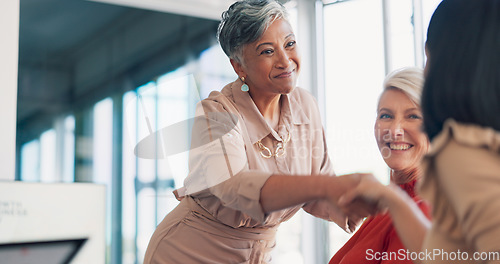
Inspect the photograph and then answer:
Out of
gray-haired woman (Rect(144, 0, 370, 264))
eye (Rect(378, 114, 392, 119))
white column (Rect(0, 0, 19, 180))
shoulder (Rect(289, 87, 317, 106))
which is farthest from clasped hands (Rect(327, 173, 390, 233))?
white column (Rect(0, 0, 19, 180))

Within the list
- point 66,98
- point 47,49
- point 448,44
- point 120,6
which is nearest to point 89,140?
point 66,98

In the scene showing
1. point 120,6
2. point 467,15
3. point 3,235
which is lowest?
point 3,235

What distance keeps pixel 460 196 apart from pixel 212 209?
3.50 feet

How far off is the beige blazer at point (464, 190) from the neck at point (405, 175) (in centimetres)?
77

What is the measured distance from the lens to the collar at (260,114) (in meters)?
1.72

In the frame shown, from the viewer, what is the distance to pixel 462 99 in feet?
2.58

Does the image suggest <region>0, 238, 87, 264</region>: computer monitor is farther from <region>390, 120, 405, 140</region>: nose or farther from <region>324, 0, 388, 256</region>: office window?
<region>324, 0, 388, 256</region>: office window

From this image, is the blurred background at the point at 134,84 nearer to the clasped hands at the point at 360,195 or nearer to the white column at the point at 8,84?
the white column at the point at 8,84

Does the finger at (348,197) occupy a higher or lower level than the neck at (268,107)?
lower

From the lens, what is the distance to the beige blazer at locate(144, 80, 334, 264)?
161cm

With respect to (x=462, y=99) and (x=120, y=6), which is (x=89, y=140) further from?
(x=462, y=99)

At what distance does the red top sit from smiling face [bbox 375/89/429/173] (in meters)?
0.07

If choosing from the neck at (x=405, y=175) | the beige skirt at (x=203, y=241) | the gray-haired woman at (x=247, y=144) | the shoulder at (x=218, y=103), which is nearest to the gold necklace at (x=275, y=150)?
the gray-haired woman at (x=247, y=144)

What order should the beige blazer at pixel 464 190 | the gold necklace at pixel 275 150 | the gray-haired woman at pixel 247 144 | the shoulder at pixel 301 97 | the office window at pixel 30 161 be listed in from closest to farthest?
1. the beige blazer at pixel 464 190
2. the gray-haired woman at pixel 247 144
3. the gold necklace at pixel 275 150
4. the shoulder at pixel 301 97
5. the office window at pixel 30 161
